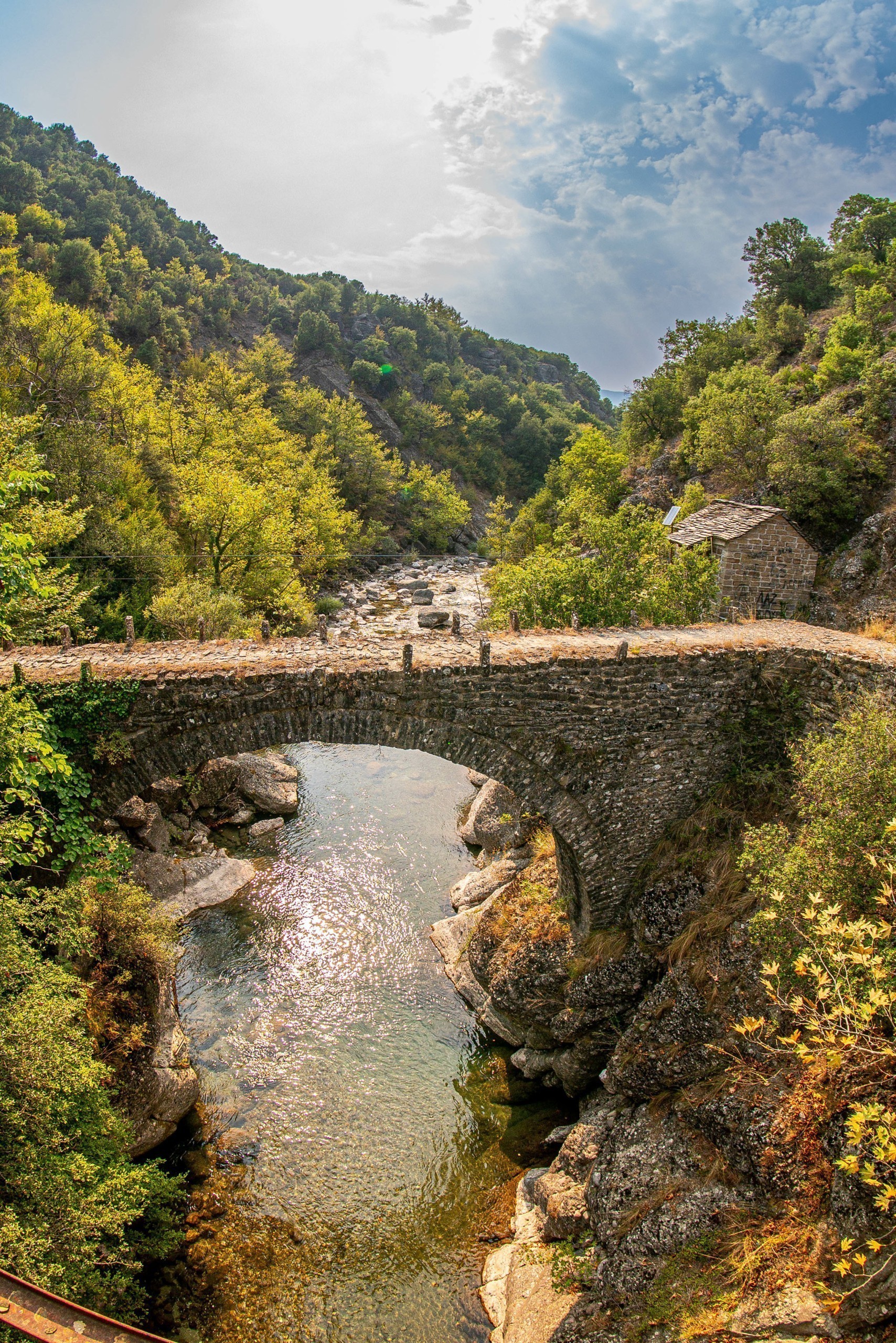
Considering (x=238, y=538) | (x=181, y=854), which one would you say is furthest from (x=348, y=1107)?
(x=238, y=538)

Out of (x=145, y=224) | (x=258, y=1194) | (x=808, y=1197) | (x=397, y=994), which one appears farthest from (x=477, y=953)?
(x=145, y=224)

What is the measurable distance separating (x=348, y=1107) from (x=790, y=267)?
2000 inches

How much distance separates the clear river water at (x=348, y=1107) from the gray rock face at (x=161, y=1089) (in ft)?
2.20

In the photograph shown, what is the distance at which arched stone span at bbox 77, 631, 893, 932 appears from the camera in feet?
36.4

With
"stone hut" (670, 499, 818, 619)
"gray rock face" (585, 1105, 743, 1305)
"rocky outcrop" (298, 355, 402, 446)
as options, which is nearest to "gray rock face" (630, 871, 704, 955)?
"gray rock face" (585, 1105, 743, 1305)

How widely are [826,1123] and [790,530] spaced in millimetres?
17011

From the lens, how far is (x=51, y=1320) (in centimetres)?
352

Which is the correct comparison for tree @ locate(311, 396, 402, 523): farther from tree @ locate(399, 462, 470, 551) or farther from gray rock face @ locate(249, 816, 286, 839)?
gray rock face @ locate(249, 816, 286, 839)

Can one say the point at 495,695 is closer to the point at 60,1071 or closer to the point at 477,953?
the point at 477,953

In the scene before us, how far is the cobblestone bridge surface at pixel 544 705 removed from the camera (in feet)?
36.4

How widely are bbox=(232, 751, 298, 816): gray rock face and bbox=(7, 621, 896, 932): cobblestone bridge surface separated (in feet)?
35.1

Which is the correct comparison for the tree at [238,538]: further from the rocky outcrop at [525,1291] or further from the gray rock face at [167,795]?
the rocky outcrop at [525,1291]

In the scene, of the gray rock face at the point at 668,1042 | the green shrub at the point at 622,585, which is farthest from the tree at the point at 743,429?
the gray rock face at the point at 668,1042

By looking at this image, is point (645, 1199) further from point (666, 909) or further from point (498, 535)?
point (498, 535)
